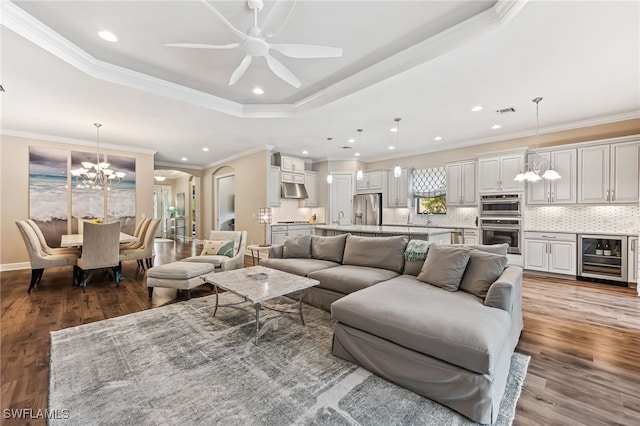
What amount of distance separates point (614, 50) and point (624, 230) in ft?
11.4


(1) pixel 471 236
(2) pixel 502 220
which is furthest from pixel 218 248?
(2) pixel 502 220

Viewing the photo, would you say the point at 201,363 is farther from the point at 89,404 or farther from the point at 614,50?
the point at 614,50

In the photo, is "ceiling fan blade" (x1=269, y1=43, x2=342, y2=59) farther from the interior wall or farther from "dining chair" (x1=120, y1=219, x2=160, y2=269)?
the interior wall

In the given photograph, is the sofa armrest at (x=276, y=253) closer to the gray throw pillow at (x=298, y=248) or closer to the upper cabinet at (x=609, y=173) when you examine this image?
the gray throw pillow at (x=298, y=248)

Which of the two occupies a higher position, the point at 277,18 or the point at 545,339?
the point at 277,18

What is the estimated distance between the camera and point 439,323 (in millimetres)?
1781

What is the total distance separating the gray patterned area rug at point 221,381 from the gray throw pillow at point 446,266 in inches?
30.8

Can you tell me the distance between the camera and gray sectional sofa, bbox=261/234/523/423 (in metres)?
1.61

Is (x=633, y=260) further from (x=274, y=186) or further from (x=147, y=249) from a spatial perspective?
(x=147, y=249)

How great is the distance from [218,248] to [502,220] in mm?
5618

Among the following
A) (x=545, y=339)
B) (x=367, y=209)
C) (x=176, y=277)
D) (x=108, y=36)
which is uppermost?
(x=108, y=36)

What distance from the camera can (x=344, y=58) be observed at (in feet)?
10.3

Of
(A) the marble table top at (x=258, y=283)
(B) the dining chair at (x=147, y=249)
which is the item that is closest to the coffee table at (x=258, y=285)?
(A) the marble table top at (x=258, y=283)

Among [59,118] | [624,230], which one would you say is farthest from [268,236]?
[624,230]
